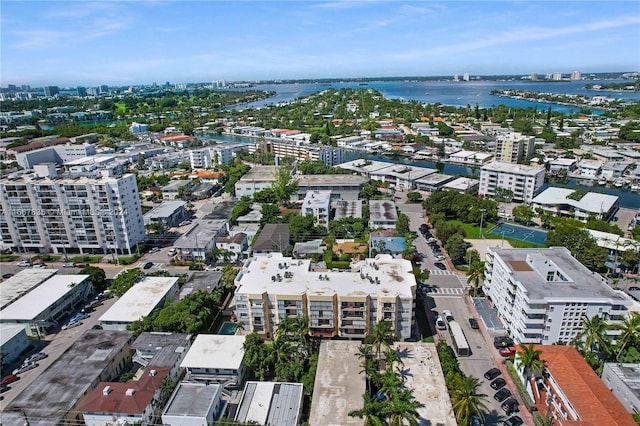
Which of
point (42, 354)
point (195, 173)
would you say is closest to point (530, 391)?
point (42, 354)

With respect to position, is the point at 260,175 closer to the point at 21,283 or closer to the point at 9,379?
the point at 21,283

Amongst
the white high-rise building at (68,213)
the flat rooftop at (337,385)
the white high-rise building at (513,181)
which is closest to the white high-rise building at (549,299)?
the flat rooftop at (337,385)

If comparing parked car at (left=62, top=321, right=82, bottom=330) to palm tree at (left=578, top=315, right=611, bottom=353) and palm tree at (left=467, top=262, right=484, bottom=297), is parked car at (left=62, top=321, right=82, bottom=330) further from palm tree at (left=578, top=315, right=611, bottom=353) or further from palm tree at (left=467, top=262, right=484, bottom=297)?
palm tree at (left=578, top=315, right=611, bottom=353)

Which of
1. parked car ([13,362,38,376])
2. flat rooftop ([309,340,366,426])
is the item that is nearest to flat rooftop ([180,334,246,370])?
flat rooftop ([309,340,366,426])

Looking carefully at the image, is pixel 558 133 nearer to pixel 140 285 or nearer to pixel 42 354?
pixel 140 285

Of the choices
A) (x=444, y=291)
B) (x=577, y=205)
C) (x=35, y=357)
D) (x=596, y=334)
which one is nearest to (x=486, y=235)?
(x=577, y=205)
